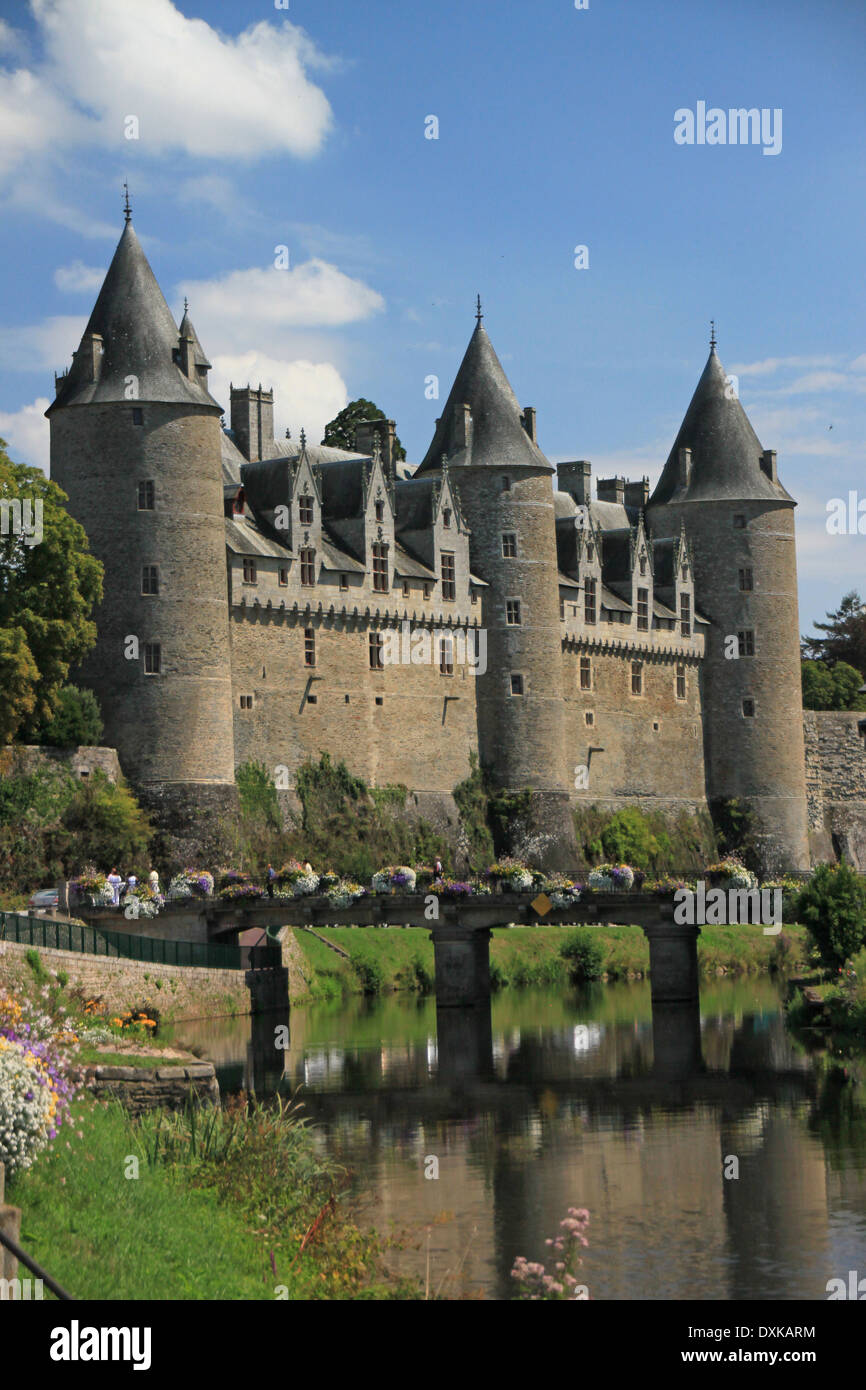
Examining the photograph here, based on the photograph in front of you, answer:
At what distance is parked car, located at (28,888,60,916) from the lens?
43.5 meters

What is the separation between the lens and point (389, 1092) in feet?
100

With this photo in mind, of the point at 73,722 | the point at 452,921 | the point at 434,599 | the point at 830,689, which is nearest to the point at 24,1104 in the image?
the point at 452,921

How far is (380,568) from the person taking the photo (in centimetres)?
6181

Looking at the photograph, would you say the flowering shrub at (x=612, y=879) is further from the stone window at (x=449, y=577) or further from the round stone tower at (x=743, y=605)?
the round stone tower at (x=743, y=605)

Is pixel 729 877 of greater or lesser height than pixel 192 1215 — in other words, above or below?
above

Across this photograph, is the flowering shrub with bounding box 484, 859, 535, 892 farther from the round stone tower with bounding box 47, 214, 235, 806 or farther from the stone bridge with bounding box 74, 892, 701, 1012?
the round stone tower with bounding box 47, 214, 235, 806

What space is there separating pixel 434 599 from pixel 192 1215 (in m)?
47.0

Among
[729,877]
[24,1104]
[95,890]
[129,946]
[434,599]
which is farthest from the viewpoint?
[434,599]

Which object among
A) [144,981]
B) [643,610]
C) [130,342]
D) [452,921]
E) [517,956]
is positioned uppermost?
[130,342]

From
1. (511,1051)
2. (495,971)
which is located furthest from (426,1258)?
(495,971)

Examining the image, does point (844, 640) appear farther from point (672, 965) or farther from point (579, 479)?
point (672, 965)

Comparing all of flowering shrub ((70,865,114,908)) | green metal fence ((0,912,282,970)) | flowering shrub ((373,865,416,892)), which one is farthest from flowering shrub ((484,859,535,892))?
flowering shrub ((70,865,114,908))

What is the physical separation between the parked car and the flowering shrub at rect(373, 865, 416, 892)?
6.96 meters
